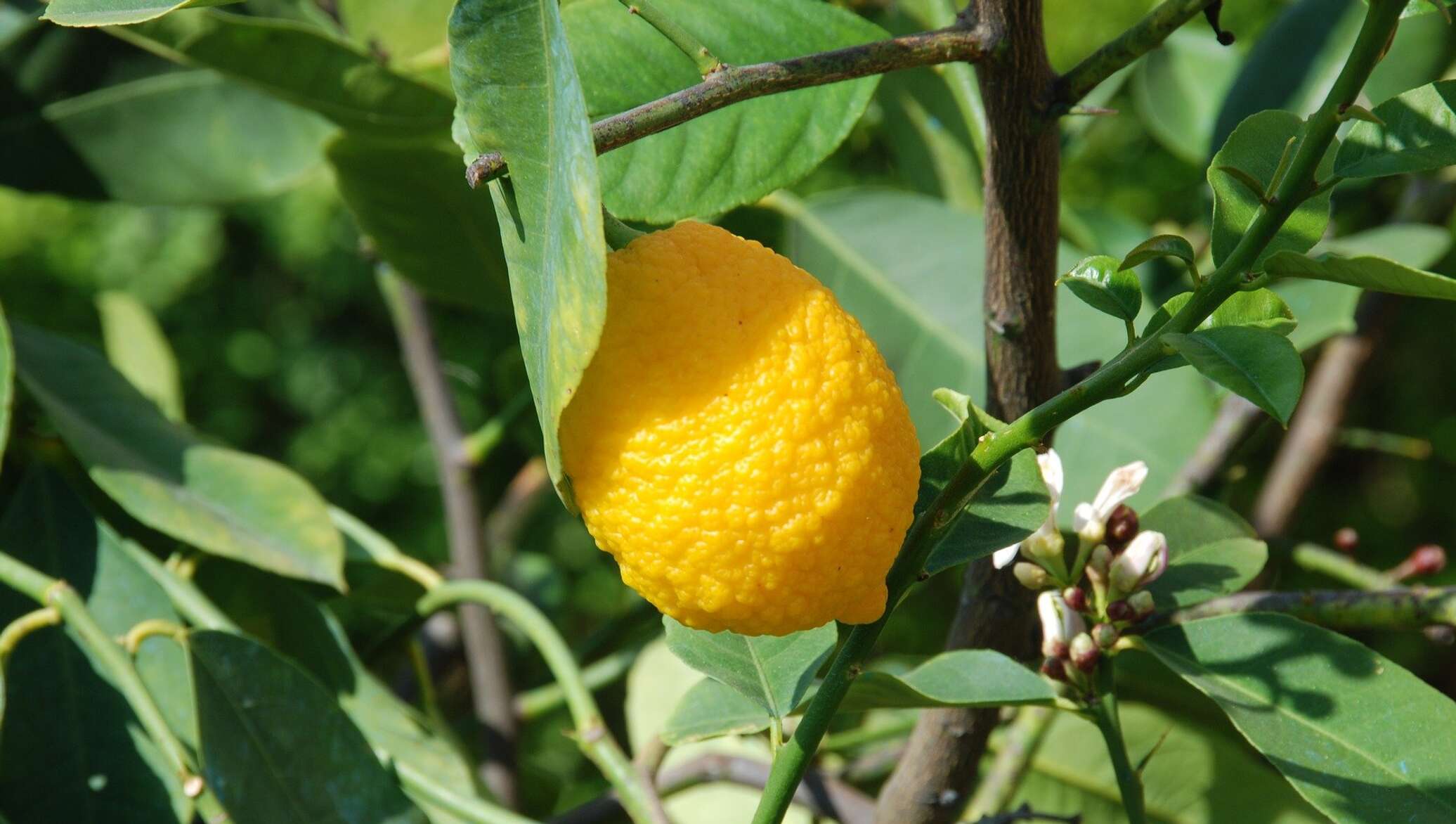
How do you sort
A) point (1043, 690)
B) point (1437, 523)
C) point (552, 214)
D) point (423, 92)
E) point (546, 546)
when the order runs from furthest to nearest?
1. point (546, 546)
2. point (1437, 523)
3. point (423, 92)
4. point (1043, 690)
5. point (552, 214)

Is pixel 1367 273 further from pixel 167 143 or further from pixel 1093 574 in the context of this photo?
pixel 167 143

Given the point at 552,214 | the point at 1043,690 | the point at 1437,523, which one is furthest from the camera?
the point at 1437,523

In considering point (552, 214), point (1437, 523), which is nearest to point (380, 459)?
point (1437, 523)

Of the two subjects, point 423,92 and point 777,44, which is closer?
Result: point 777,44

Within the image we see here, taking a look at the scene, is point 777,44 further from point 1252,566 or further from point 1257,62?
point 1257,62

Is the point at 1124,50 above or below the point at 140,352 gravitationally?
above

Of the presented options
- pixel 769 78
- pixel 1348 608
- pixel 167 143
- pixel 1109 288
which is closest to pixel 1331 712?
pixel 1348 608
